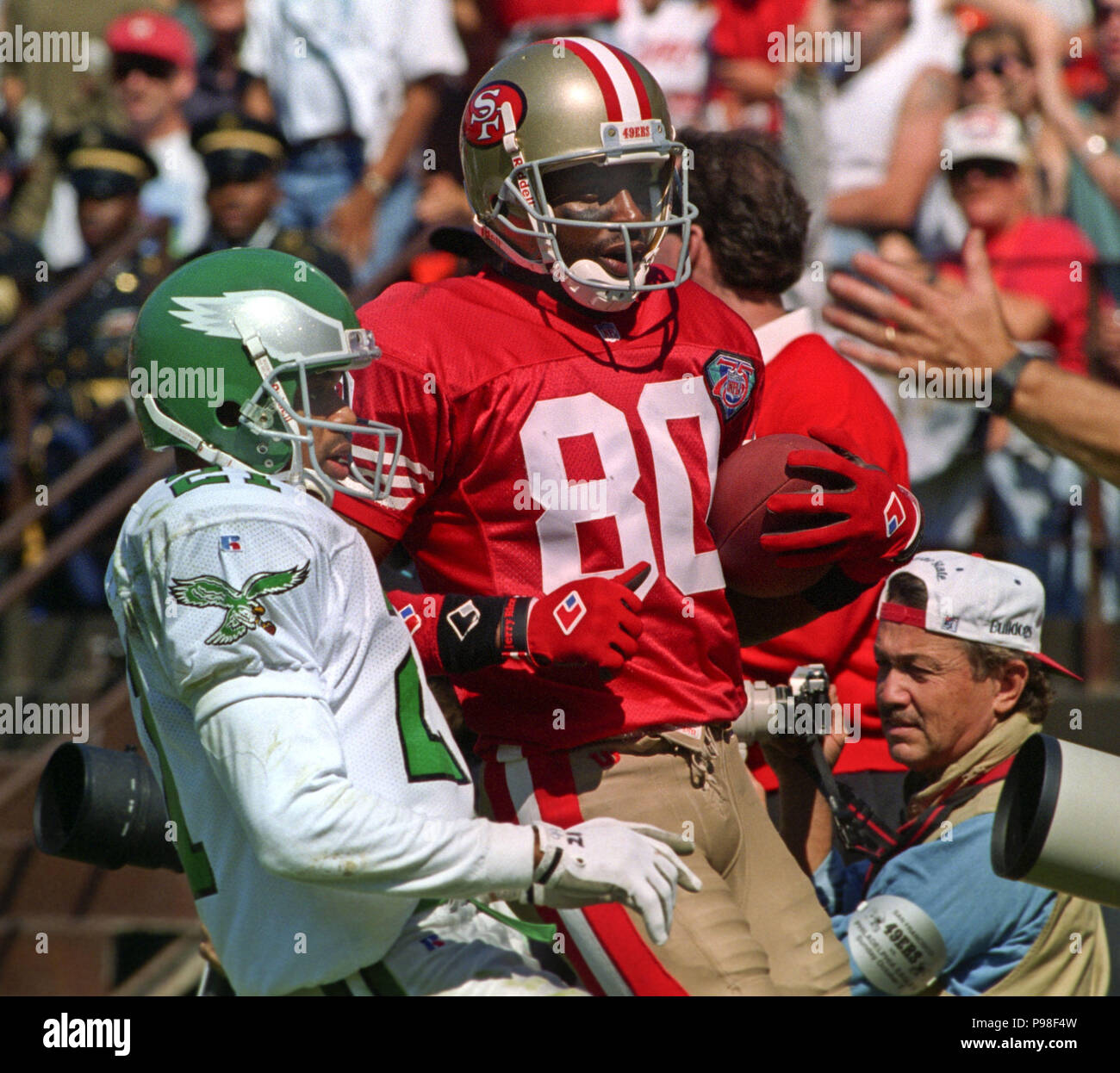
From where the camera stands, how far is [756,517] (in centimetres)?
305

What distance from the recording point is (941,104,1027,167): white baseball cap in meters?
6.48

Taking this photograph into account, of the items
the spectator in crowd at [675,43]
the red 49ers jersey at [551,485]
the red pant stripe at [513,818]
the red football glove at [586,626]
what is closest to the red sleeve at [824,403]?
the red 49ers jersey at [551,485]

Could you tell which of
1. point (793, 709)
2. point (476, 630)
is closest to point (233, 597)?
point (476, 630)

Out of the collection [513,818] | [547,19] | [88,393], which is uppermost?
[547,19]

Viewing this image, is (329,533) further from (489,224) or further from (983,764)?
(983,764)

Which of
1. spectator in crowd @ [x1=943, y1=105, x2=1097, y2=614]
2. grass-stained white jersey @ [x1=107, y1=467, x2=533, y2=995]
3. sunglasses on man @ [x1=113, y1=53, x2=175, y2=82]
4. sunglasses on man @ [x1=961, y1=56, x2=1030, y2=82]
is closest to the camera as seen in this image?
grass-stained white jersey @ [x1=107, y1=467, x2=533, y2=995]

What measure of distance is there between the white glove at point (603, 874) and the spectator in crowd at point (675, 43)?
5442mm

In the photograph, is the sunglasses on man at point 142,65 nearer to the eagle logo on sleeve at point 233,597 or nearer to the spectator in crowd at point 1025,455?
the spectator in crowd at point 1025,455

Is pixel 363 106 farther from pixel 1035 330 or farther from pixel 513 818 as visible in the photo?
pixel 513 818

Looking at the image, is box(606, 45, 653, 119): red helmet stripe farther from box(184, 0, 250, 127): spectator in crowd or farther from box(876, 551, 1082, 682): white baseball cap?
box(184, 0, 250, 127): spectator in crowd

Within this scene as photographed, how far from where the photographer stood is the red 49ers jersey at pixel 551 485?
9.64 ft

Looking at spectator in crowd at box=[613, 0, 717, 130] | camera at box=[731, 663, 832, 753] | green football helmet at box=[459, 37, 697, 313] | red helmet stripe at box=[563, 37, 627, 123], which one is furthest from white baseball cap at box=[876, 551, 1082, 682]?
spectator in crowd at box=[613, 0, 717, 130]

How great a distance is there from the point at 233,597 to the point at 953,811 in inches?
75.4
